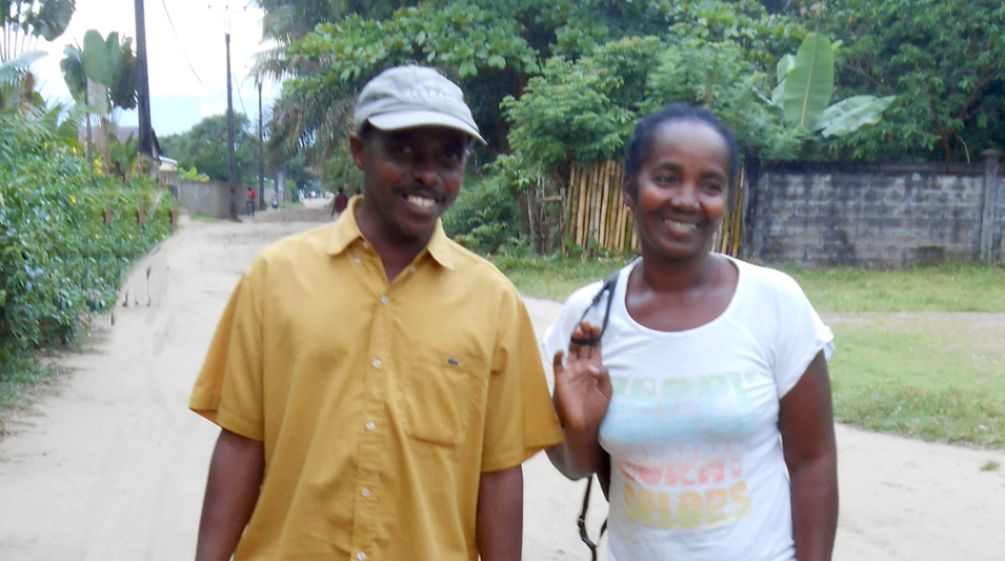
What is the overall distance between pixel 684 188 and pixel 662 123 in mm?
144

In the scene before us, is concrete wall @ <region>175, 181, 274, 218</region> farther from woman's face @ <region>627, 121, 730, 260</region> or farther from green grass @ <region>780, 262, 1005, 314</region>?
woman's face @ <region>627, 121, 730, 260</region>

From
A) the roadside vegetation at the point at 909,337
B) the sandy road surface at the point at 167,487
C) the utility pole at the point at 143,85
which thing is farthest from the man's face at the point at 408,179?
the utility pole at the point at 143,85

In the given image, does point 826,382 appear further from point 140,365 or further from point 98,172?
point 98,172

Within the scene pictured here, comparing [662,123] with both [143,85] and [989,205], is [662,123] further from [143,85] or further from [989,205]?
[143,85]

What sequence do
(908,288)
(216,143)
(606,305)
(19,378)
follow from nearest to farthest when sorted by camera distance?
(606,305), (19,378), (908,288), (216,143)

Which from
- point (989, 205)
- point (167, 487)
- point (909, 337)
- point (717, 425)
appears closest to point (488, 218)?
point (989, 205)

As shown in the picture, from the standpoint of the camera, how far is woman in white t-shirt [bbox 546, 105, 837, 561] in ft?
6.69

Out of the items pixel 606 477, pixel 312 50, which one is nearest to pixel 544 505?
pixel 606 477

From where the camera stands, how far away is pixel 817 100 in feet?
51.9

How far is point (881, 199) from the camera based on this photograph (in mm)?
16016

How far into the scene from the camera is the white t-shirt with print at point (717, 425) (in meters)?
2.03

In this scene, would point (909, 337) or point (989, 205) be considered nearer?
point (909, 337)

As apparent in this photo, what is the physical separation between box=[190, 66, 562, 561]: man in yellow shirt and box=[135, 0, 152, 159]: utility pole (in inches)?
785

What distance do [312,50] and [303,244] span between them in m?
17.5
